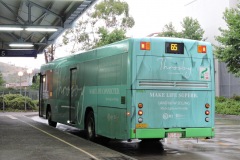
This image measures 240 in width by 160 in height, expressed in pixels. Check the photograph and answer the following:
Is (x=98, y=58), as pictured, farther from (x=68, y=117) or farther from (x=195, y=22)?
(x=195, y=22)

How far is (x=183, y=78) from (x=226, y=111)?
63.1 feet

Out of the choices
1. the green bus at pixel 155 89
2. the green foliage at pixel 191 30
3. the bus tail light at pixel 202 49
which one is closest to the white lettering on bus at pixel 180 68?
the green bus at pixel 155 89

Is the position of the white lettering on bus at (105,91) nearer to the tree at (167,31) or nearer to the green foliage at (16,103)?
the green foliage at (16,103)

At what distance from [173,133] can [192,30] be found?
29.6 metres

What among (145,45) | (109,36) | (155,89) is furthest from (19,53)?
(109,36)

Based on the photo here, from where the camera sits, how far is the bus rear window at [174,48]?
11.4 meters

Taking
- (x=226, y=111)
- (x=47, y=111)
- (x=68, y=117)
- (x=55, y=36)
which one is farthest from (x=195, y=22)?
(x=68, y=117)

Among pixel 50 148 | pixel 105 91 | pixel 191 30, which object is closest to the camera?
pixel 50 148

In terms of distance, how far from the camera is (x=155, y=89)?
1116 centimetres

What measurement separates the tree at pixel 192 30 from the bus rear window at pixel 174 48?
28.5m

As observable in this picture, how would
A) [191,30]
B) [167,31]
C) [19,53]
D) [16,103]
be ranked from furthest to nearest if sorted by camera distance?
[167,31] → [191,30] → [16,103] → [19,53]

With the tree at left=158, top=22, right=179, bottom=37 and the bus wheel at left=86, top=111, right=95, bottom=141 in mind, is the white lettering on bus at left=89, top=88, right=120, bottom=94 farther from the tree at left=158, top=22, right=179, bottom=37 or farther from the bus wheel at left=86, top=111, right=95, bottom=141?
the tree at left=158, top=22, right=179, bottom=37

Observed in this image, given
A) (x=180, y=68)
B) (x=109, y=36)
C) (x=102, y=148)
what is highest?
(x=109, y=36)

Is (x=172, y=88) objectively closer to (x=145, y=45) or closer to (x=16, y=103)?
(x=145, y=45)
